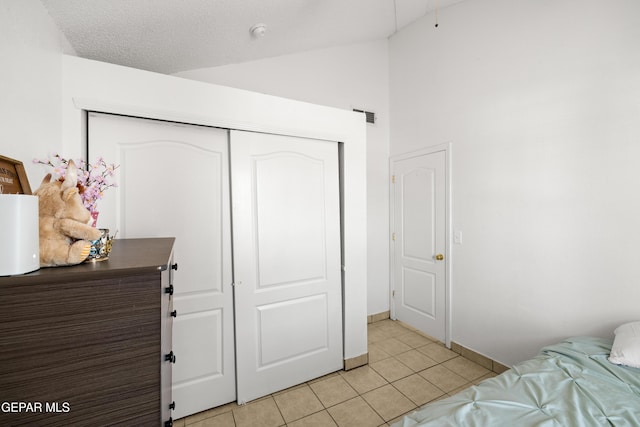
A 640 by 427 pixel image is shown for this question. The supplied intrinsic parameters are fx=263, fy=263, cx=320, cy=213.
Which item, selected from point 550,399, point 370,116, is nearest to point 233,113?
point 370,116

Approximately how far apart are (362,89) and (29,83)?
9.85ft

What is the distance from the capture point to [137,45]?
1.70m

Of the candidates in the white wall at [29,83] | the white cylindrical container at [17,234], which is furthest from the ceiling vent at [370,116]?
the white cylindrical container at [17,234]

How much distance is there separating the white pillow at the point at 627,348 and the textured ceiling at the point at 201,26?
9.23ft

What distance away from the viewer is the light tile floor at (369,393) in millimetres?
1813

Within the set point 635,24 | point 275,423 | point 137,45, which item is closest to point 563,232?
point 635,24

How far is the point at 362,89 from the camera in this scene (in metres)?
3.32

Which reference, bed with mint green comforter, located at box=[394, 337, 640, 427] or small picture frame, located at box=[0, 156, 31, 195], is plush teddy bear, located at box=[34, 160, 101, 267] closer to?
small picture frame, located at box=[0, 156, 31, 195]

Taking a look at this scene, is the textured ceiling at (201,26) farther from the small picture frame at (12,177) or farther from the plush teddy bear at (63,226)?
the plush teddy bear at (63,226)

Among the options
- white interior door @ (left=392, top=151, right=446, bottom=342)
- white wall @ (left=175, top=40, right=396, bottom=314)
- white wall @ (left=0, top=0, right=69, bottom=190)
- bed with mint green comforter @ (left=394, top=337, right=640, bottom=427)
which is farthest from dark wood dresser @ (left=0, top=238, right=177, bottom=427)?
white interior door @ (left=392, top=151, right=446, bottom=342)

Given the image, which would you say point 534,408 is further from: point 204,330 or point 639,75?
point 639,75

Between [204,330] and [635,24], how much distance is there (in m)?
3.46

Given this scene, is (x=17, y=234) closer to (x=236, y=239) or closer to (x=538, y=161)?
(x=236, y=239)

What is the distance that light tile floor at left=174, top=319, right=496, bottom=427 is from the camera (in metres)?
1.81
